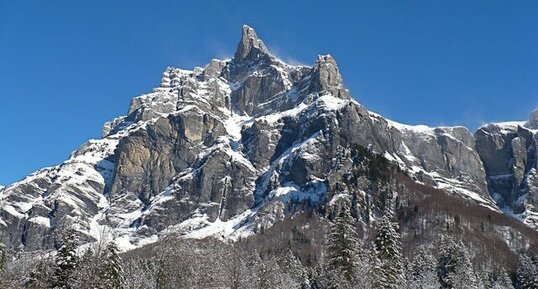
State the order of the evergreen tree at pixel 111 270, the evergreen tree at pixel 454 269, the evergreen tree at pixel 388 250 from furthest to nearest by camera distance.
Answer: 1. the evergreen tree at pixel 454 269
2. the evergreen tree at pixel 388 250
3. the evergreen tree at pixel 111 270

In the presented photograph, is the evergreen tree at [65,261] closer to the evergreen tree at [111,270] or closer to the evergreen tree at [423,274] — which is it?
the evergreen tree at [111,270]

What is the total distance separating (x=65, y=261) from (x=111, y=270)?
691 cm

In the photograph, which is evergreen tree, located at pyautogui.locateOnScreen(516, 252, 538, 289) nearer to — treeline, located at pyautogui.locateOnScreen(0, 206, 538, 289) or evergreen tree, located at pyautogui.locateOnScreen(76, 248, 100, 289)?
treeline, located at pyautogui.locateOnScreen(0, 206, 538, 289)

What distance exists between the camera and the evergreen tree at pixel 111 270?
5911 cm

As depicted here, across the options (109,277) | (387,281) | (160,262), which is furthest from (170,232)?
(387,281)

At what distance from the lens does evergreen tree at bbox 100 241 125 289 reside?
59106 millimetres

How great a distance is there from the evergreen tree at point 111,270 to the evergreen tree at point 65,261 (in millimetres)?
4261

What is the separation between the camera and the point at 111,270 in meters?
61.3

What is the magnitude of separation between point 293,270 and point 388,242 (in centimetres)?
4351

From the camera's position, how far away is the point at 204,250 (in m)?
59.1

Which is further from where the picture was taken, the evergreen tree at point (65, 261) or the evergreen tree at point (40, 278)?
the evergreen tree at point (65, 261)

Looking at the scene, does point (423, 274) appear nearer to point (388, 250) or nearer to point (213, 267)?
point (388, 250)

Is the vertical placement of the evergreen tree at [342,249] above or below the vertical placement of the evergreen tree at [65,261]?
above

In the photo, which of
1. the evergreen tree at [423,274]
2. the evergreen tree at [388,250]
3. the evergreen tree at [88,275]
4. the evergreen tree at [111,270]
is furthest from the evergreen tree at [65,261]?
the evergreen tree at [423,274]
